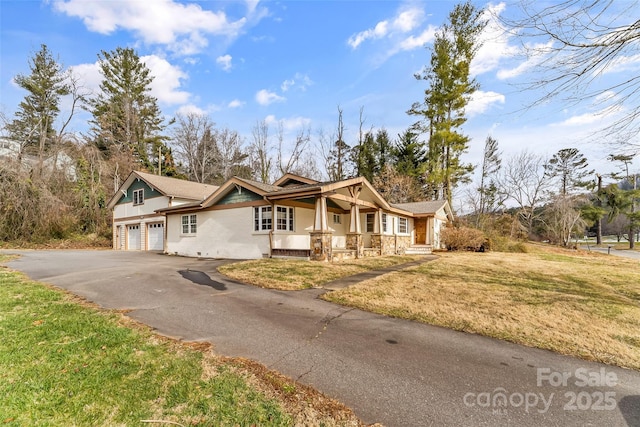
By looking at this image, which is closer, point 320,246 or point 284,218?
point 320,246

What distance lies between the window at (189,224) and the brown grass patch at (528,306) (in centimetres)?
1202

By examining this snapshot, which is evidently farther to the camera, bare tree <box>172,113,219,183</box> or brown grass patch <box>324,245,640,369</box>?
bare tree <box>172,113,219,183</box>

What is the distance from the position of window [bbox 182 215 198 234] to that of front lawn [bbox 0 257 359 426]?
477 inches

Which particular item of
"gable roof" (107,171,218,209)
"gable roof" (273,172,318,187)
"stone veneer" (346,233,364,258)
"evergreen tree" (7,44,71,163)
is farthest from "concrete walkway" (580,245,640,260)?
"evergreen tree" (7,44,71,163)

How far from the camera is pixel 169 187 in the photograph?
803 inches

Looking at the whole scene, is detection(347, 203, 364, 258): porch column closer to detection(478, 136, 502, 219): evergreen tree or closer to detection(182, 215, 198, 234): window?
detection(182, 215, 198, 234): window

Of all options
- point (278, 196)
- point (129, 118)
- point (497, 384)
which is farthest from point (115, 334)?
point (129, 118)

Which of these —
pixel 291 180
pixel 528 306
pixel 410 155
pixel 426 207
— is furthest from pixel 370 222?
pixel 410 155

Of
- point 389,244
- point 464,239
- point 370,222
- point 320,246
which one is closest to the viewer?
point 320,246

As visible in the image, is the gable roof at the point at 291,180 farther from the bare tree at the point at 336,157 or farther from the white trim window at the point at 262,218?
the bare tree at the point at 336,157

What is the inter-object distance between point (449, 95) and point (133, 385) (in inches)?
1182

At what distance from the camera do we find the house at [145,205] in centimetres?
1975

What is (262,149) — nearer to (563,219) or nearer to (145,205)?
(145,205)

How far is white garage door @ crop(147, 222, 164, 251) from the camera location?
1981cm
